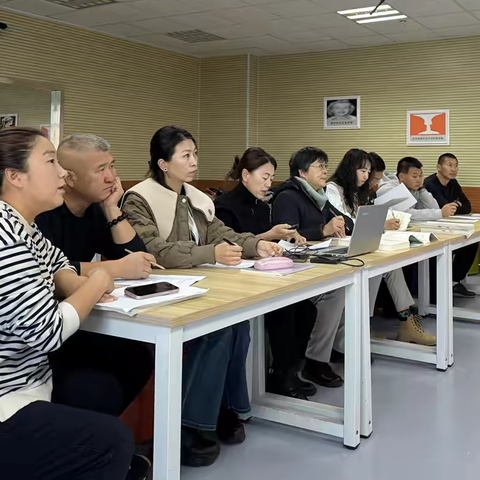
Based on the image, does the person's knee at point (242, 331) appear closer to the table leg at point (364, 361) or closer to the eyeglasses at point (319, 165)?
the table leg at point (364, 361)

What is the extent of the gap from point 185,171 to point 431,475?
148 centimetres

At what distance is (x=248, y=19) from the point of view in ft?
19.7

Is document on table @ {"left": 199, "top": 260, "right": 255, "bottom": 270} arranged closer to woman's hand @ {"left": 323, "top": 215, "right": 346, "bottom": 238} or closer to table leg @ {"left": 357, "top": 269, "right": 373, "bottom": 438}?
table leg @ {"left": 357, "top": 269, "right": 373, "bottom": 438}

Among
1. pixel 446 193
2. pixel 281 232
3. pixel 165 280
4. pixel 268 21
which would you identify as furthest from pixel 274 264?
pixel 268 21

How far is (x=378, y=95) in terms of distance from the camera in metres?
7.17

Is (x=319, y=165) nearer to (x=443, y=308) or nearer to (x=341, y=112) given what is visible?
(x=443, y=308)

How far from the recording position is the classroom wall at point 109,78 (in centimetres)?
598

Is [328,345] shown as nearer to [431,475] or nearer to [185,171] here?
[431,475]

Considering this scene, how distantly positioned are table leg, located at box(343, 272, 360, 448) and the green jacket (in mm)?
472

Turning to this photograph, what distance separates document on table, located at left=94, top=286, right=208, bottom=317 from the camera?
1.44 m

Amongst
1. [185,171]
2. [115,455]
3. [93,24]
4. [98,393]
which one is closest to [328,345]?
[185,171]

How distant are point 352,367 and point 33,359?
127cm

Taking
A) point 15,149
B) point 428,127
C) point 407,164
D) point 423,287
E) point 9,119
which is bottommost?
point 423,287

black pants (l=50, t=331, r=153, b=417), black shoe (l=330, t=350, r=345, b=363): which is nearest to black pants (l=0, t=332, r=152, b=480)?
A: black pants (l=50, t=331, r=153, b=417)
